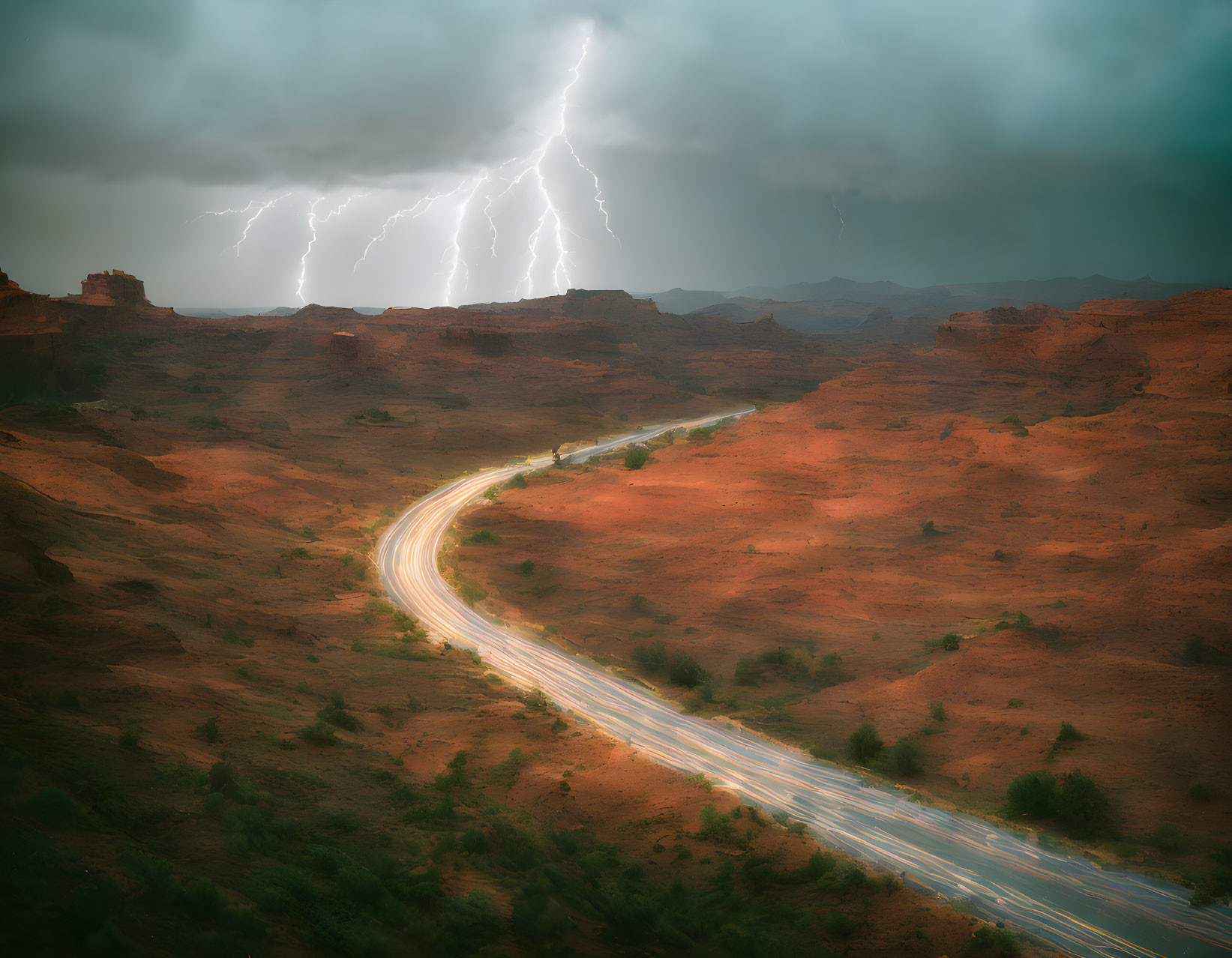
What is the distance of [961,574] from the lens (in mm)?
37000

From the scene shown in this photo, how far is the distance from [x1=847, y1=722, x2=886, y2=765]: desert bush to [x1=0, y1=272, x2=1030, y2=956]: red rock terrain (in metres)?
4.99

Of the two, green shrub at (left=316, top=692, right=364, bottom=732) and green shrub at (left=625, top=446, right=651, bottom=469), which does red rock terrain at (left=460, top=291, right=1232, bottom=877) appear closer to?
green shrub at (left=625, top=446, right=651, bottom=469)

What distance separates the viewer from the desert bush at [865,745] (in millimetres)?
22547

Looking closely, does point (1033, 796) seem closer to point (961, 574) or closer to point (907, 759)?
point (907, 759)

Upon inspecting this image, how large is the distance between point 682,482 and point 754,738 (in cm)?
3364

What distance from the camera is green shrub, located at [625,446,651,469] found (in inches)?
2525

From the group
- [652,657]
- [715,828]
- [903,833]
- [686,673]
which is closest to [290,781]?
[715,828]

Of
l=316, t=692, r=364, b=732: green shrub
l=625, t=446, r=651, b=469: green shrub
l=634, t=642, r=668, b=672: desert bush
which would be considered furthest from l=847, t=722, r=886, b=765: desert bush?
l=625, t=446, r=651, b=469: green shrub

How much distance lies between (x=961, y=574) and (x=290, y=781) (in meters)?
33.8

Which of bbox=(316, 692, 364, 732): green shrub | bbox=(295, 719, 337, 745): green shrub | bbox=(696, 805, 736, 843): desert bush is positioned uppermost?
bbox=(295, 719, 337, 745): green shrub

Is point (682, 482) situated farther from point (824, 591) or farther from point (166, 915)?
point (166, 915)

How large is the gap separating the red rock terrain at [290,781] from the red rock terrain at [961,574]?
6.85 meters

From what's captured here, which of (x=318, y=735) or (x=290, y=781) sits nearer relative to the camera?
(x=290, y=781)

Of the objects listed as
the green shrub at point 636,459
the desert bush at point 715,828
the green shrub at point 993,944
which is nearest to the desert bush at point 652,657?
the desert bush at point 715,828
